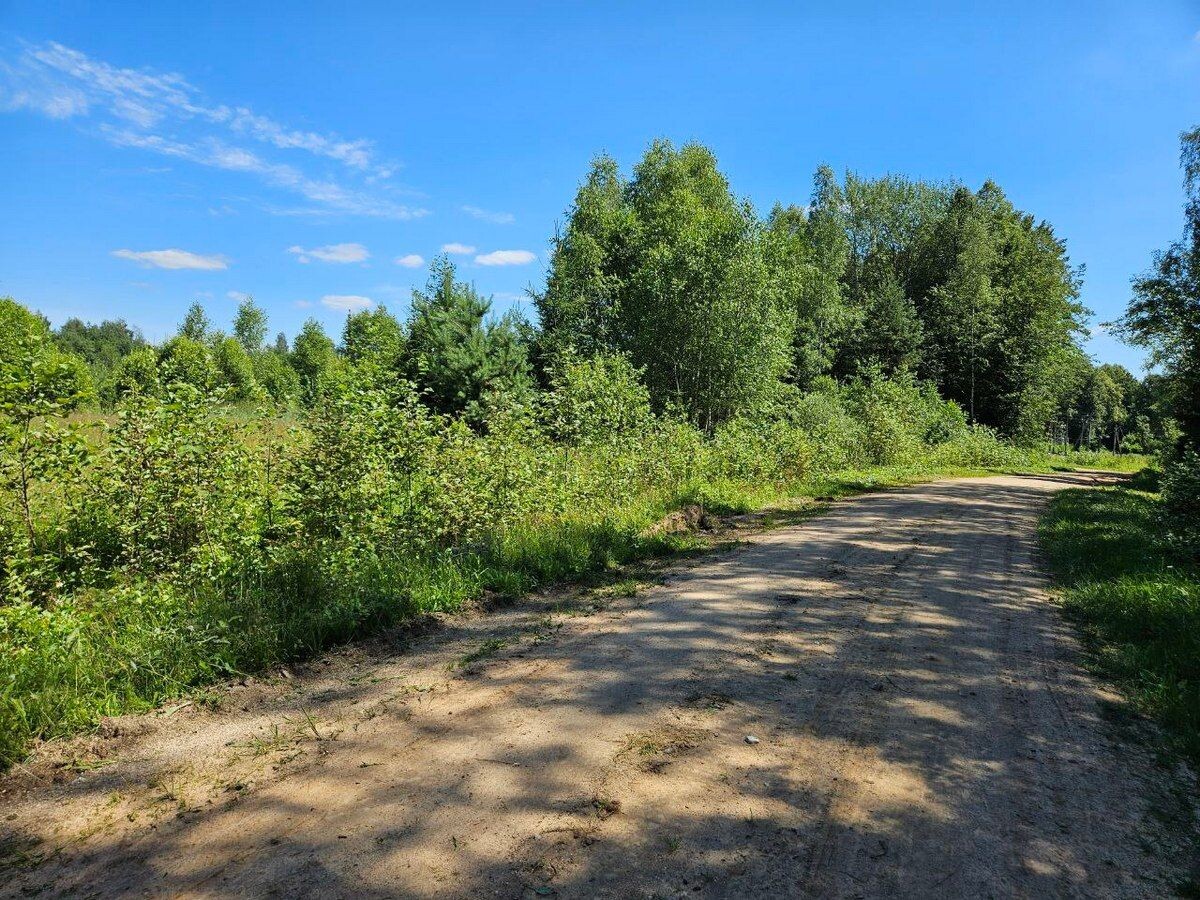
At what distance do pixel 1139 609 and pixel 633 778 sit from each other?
5763 mm

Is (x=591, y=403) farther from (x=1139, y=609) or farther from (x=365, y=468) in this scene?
(x=1139, y=609)

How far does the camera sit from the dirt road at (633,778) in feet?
8.66

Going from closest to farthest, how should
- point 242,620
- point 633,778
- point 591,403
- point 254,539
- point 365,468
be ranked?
point 633,778, point 242,620, point 254,539, point 365,468, point 591,403

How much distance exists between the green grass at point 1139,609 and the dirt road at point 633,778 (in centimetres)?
37

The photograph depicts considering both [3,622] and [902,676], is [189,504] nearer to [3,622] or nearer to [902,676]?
[3,622]

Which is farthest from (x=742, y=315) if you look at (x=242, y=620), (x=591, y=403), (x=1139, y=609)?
(x=242, y=620)

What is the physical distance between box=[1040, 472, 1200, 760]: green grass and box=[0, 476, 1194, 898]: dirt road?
366mm

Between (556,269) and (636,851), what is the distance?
3109cm

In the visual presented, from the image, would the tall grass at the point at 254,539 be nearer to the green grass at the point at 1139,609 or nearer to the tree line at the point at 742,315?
the tree line at the point at 742,315

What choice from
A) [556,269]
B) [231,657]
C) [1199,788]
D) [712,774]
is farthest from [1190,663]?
[556,269]

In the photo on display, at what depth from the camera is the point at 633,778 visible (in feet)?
10.8

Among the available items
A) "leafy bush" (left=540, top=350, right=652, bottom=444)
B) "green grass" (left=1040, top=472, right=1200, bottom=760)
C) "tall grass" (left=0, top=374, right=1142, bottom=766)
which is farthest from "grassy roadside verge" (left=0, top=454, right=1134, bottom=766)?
"green grass" (left=1040, top=472, right=1200, bottom=760)

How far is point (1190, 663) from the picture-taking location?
4.92 m

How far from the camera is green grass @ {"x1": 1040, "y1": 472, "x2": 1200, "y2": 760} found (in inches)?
175
